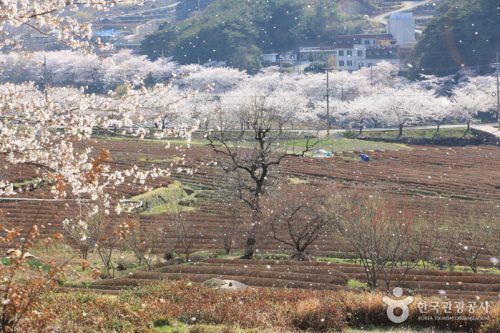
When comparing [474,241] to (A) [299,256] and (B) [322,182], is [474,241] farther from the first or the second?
(B) [322,182]

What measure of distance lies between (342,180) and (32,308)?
40781 millimetres

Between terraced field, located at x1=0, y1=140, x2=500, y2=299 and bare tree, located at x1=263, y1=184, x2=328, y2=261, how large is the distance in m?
1.80

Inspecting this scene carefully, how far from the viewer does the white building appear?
114000 mm

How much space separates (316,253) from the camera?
2802 cm

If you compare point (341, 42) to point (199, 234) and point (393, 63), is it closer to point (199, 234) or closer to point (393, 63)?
point (393, 63)

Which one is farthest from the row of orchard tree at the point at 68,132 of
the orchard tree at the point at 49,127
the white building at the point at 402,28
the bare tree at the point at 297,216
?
the white building at the point at 402,28

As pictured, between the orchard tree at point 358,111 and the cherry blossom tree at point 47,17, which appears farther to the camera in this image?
the orchard tree at point 358,111

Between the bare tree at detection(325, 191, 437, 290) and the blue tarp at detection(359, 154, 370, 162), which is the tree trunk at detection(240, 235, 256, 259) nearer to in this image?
the bare tree at detection(325, 191, 437, 290)

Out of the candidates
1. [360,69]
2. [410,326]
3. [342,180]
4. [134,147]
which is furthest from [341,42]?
[410,326]

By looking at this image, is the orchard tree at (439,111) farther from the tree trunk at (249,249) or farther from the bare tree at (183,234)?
the tree trunk at (249,249)

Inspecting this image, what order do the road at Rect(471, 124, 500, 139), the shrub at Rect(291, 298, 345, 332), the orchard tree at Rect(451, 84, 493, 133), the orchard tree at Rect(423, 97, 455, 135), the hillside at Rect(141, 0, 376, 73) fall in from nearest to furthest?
the shrub at Rect(291, 298, 345, 332) → the road at Rect(471, 124, 500, 139) → the orchard tree at Rect(451, 84, 493, 133) → the orchard tree at Rect(423, 97, 455, 135) → the hillside at Rect(141, 0, 376, 73)

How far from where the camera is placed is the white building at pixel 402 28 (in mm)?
114000

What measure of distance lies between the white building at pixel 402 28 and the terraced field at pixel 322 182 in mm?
46095

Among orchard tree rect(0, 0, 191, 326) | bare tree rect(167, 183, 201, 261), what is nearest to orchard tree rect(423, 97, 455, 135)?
bare tree rect(167, 183, 201, 261)
